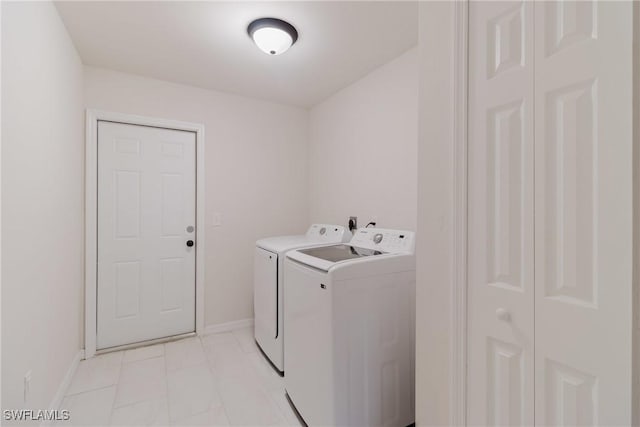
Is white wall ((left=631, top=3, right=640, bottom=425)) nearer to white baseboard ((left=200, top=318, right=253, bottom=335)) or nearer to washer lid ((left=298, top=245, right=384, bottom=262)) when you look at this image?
washer lid ((left=298, top=245, right=384, bottom=262))

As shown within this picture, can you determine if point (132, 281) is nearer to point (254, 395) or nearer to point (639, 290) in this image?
point (254, 395)

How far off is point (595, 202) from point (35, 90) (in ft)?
7.38

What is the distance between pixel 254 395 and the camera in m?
1.91

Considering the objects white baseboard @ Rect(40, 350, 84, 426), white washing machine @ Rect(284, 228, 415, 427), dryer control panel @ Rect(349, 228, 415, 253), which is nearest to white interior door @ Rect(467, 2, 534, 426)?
white washing machine @ Rect(284, 228, 415, 427)

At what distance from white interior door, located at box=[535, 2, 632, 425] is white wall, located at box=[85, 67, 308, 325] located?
2579 millimetres

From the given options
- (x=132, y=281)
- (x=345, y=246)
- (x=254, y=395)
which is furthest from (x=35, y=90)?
(x=254, y=395)

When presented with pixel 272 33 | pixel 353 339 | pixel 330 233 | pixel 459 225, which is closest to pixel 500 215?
pixel 459 225

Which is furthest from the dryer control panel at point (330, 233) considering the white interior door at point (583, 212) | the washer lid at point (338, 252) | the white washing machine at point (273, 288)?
the white interior door at point (583, 212)

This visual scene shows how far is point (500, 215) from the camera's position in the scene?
0.88 metres

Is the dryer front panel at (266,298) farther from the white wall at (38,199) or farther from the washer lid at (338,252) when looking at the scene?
the white wall at (38,199)

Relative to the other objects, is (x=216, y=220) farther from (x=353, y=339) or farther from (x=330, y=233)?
(x=353, y=339)

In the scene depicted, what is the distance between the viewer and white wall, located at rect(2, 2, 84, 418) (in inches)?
46.6

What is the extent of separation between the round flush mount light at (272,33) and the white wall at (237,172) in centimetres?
114

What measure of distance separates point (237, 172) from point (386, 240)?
1.72 m
